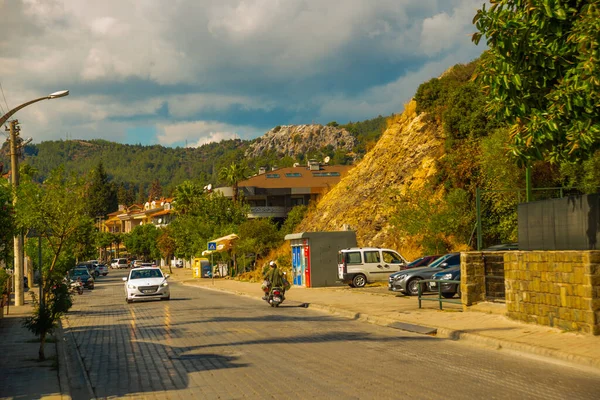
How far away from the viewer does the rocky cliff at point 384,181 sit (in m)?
45.8

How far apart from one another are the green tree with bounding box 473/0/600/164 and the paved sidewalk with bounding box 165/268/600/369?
337 centimetres

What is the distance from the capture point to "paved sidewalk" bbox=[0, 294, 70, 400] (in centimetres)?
963

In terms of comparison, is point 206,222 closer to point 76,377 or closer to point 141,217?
point 76,377

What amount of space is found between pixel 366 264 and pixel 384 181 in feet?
62.1

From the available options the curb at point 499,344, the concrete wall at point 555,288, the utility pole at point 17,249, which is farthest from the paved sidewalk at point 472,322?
the utility pole at point 17,249

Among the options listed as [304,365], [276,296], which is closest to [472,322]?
[304,365]

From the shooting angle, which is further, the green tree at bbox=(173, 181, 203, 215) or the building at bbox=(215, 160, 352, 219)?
the green tree at bbox=(173, 181, 203, 215)

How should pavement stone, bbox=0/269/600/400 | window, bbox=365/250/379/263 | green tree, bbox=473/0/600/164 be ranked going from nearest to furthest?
pavement stone, bbox=0/269/600/400
green tree, bbox=473/0/600/164
window, bbox=365/250/379/263

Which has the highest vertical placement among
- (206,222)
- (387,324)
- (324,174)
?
(324,174)

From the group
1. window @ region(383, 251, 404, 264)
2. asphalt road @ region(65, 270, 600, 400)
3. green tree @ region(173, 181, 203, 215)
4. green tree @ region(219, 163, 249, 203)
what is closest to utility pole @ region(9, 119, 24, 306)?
asphalt road @ region(65, 270, 600, 400)

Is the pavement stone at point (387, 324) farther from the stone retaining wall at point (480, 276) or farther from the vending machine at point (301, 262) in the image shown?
the vending machine at point (301, 262)

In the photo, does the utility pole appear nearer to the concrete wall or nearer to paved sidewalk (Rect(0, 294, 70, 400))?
paved sidewalk (Rect(0, 294, 70, 400))

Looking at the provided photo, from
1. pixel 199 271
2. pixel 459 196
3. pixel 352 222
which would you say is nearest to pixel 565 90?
pixel 459 196

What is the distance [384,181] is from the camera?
50781mm
